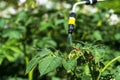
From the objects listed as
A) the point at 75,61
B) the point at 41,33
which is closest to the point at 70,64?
the point at 75,61

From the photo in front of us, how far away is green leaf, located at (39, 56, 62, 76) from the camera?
6.29 ft

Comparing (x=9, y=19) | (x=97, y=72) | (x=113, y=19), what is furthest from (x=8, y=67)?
(x=97, y=72)

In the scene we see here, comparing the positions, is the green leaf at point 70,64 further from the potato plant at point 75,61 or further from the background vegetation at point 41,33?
the background vegetation at point 41,33

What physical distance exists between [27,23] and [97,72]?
1460 mm

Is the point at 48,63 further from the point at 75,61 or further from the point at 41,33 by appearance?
the point at 41,33

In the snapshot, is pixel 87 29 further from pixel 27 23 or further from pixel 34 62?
pixel 34 62

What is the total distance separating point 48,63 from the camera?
1940 mm

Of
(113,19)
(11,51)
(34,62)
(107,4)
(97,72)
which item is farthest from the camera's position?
(107,4)

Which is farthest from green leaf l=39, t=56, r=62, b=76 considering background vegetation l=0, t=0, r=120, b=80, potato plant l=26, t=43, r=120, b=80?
background vegetation l=0, t=0, r=120, b=80

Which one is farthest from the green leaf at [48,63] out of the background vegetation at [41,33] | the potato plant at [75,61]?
the background vegetation at [41,33]

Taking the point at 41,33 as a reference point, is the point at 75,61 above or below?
above

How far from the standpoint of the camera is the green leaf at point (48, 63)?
6.29ft

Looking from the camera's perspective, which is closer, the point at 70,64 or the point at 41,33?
the point at 70,64

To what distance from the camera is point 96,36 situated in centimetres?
352
